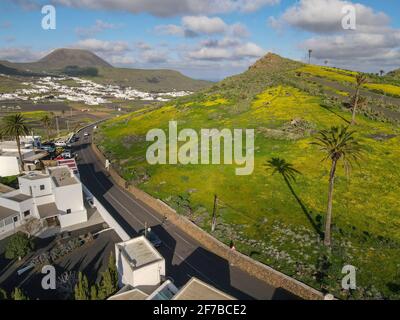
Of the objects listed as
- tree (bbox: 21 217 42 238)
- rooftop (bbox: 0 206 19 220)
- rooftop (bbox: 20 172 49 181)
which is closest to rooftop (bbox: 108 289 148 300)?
tree (bbox: 21 217 42 238)

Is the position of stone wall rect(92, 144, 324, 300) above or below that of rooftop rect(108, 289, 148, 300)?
below

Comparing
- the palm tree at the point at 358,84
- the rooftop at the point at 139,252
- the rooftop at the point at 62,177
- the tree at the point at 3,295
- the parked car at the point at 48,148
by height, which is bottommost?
the tree at the point at 3,295

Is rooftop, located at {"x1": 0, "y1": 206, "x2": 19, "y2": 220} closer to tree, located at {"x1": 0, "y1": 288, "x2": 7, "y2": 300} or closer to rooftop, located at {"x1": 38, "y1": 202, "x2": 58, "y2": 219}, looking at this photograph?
rooftop, located at {"x1": 38, "y1": 202, "x2": 58, "y2": 219}

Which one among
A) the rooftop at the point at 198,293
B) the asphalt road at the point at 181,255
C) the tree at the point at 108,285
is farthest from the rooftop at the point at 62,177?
the rooftop at the point at 198,293

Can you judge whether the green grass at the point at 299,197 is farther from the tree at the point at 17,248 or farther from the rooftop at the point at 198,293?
the tree at the point at 17,248

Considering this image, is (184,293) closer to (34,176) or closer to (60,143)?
(34,176)

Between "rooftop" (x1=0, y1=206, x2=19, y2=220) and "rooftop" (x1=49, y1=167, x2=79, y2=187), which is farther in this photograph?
"rooftop" (x1=49, y1=167, x2=79, y2=187)

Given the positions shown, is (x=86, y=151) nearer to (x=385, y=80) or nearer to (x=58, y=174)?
(x=58, y=174)

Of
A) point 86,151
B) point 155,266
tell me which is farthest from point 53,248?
point 86,151
